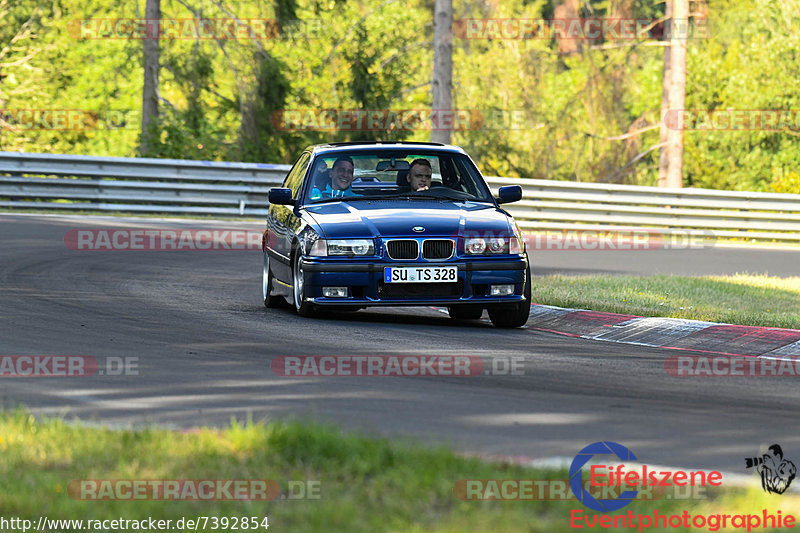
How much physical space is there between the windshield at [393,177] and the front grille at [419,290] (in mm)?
1352

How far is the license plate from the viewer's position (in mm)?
11016

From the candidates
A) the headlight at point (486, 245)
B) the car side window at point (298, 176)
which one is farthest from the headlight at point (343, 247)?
the car side window at point (298, 176)

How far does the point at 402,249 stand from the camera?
11070 mm

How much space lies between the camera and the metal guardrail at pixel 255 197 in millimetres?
24688

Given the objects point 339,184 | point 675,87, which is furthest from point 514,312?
point 675,87

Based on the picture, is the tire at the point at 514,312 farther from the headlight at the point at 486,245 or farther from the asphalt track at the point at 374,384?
the headlight at the point at 486,245

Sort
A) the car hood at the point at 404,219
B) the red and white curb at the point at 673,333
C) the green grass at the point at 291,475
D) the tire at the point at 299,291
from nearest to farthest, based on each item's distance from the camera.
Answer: the green grass at the point at 291,475, the red and white curb at the point at 673,333, the car hood at the point at 404,219, the tire at the point at 299,291

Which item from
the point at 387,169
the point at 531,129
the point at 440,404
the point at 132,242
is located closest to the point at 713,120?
the point at 531,129

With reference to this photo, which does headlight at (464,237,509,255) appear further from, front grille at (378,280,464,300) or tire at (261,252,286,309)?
tire at (261,252,286,309)

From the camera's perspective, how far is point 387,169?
1247cm

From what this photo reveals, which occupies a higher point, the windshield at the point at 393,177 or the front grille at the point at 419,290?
the windshield at the point at 393,177

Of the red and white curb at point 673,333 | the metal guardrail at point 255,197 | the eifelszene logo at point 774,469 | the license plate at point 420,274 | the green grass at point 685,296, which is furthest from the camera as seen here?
the metal guardrail at point 255,197

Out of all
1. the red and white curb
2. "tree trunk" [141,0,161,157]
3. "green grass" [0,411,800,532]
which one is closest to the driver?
the red and white curb

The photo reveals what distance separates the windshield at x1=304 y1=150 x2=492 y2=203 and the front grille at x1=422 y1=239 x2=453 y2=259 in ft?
3.72
